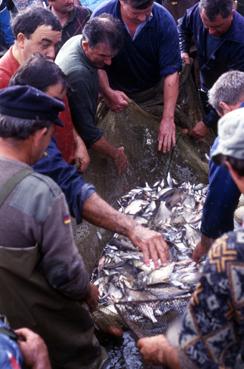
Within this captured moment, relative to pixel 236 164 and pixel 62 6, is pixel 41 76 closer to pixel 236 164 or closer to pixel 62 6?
pixel 236 164

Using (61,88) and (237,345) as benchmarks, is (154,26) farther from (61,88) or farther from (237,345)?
(237,345)

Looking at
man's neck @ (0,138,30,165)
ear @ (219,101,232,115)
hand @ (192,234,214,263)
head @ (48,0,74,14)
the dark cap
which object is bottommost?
hand @ (192,234,214,263)

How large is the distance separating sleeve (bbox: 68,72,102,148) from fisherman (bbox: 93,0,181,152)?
0.69 m

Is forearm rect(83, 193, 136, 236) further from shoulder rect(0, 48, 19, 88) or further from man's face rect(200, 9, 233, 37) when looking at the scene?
man's face rect(200, 9, 233, 37)

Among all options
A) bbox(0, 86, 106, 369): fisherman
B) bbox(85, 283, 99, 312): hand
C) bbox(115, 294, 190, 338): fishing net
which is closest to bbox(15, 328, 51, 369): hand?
bbox(0, 86, 106, 369): fisherman

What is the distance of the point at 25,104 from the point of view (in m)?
3.19

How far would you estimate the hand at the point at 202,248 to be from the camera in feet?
15.2

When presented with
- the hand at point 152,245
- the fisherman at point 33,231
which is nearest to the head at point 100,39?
the fisherman at point 33,231

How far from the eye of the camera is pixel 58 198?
122 inches

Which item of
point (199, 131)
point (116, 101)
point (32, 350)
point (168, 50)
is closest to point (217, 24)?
point (168, 50)

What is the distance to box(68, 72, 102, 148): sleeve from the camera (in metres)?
4.93

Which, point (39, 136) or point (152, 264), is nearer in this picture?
point (39, 136)

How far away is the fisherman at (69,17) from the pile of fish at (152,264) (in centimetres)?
260

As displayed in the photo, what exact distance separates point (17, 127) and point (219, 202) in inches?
74.8
